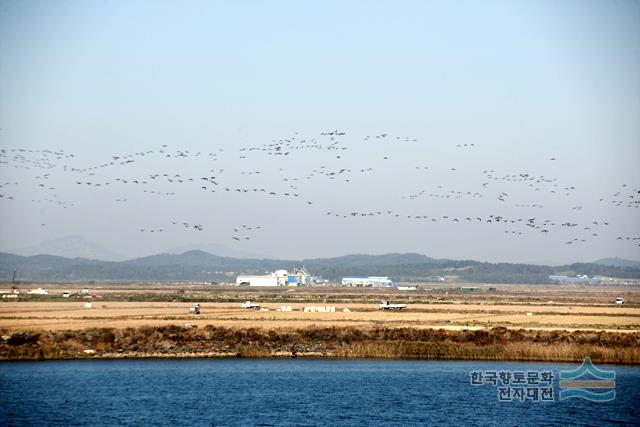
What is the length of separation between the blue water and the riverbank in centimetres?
302

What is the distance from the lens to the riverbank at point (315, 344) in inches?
2351

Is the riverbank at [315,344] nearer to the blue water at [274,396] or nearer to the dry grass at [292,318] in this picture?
the blue water at [274,396]

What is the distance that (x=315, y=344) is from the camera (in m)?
64.2

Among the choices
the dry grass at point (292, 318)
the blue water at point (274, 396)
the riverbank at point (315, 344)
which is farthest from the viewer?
the dry grass at point (292, 318)

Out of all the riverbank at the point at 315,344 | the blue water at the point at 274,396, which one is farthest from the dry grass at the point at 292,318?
the blue water at the point at 274,396

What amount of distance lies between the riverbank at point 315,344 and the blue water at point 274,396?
→ 3.02 meters

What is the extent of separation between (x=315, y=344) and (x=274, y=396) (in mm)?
19284

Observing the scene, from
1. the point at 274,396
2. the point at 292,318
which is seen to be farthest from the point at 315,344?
the point at 292,318

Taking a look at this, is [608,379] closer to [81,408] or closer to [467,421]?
[467,421]

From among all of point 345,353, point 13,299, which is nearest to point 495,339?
point 345,353

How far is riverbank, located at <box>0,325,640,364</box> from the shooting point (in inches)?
2351

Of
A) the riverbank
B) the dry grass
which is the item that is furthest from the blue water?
the dry grass

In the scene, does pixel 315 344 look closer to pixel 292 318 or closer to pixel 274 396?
pixel 274 396

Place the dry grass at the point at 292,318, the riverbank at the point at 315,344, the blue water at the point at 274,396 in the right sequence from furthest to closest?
the dry grass at the point at 292,318 < the riverbank at the point at 315,344 < the blue water at the point at 274,396
